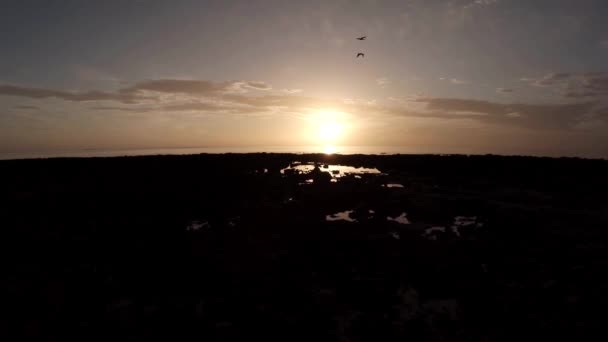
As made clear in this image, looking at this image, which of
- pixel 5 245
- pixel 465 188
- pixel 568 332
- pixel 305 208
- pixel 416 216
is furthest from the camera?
pixel 465 188

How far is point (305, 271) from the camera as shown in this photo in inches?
461

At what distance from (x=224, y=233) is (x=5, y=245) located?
29.5 feet

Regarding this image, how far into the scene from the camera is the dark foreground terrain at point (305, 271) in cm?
843

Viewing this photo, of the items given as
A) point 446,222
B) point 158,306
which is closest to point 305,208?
point 446,222

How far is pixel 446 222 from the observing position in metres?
18.7

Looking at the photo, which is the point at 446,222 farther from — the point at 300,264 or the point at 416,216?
the point at 300,264

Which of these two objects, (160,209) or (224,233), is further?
(160,209)

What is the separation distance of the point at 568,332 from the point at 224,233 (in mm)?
12803

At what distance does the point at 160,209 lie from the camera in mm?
22141

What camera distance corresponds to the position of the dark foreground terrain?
8430mm

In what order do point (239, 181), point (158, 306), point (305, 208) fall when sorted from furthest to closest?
point (239, 181) < point (305, 208) < point (158, 306)

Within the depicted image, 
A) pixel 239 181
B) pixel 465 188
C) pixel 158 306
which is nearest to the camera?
pixel 158 306

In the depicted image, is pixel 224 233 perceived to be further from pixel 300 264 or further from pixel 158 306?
pixel 158 306

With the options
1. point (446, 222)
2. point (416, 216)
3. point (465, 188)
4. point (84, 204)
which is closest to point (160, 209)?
point (84, 204)
